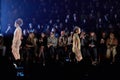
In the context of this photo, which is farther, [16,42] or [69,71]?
[16,42]

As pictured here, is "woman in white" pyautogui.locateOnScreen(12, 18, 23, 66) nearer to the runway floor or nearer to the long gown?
the runway floor

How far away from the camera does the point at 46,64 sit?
708cm

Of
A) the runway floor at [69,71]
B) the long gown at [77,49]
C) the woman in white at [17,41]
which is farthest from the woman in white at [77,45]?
the woman in white at [17,41]

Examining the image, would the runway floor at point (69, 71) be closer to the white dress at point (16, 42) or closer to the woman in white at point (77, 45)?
the woman in white at point (77, 45)

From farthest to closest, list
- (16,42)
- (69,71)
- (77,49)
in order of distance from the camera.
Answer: (16,42) → (69,71) → (77,49)

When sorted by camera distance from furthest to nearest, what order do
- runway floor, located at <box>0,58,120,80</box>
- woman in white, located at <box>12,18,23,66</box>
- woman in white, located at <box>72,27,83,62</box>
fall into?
woman in white, located at <box>12,18,23,66</box>, woman in white, located at <box>72,27,83,62</box>, runway floor, located at <box>0,58,120,80</box>

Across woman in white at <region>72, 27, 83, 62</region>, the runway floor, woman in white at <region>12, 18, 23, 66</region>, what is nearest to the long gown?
woman in white at <region>72, 27, 83, 62</region>

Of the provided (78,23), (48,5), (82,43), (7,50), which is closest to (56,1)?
(48,5)

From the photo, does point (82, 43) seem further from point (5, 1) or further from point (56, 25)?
point (5, 1)

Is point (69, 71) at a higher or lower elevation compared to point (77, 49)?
lower

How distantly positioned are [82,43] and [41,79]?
4.83ft

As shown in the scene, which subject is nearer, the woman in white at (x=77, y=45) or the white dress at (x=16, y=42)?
the woman in white at (x=77, y=45)

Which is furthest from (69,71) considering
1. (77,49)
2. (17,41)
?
(17,41)

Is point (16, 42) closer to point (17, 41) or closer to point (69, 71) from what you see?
point (17, 41)
